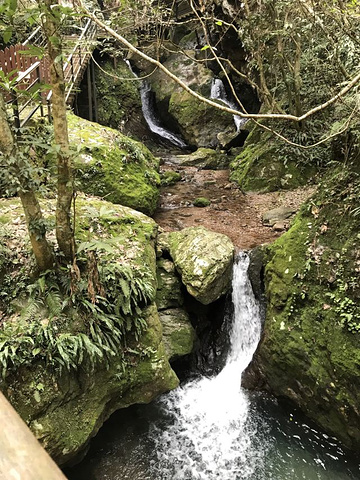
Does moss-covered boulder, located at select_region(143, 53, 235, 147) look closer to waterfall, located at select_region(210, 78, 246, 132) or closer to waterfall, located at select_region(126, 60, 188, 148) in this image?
waterfall, located at select_region(210, 78, 246, 132)

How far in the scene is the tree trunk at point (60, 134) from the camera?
3.62 metres

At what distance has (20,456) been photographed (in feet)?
2.37

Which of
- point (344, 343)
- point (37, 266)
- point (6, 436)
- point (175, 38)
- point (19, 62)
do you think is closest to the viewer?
point (6, 436)

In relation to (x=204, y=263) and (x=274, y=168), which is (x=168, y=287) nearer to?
(x=204, y=263)

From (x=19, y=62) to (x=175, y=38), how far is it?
16.8 m

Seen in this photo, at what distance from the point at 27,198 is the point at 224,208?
7.23 metres

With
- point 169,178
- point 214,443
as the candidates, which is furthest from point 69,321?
point 169,178

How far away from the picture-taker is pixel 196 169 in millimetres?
14016

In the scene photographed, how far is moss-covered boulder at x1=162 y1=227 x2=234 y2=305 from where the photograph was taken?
22.5ft

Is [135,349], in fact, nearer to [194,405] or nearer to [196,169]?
[194,405]

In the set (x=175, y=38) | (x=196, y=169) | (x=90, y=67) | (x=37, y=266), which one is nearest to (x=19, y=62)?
(x=37, y=266)

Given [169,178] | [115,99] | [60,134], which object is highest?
[60,134]

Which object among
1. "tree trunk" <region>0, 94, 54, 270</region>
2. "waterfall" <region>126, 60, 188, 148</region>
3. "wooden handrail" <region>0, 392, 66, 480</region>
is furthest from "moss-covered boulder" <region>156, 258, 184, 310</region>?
"waterfall" <region>126, 60, 188, 148</region>

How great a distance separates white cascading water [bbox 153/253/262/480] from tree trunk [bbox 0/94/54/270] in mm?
3650
